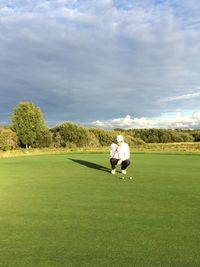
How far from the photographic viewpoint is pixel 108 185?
1099 cm

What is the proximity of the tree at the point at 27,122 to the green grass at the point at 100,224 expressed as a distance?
42838mm

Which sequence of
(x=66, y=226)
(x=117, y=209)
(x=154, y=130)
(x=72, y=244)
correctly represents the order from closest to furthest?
(x=72, y=244) → (x=66, y=226) → (x=117, y=209) → (x=154, y=130)

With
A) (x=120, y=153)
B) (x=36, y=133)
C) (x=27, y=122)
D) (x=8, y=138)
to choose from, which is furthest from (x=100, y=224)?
(x=36, y=133)

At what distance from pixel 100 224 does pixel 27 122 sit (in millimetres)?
48714

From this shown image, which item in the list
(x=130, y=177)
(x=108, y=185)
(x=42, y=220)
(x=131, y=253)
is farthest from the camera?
(x=130, y=177)

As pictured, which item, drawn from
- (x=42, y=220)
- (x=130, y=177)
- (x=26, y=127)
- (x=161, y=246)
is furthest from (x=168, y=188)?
(x=26, y=127)

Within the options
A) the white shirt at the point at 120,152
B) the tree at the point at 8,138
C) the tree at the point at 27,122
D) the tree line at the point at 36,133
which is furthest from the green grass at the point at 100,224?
the tree at the point at 27,122

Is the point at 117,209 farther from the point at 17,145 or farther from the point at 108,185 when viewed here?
the point at 17,145

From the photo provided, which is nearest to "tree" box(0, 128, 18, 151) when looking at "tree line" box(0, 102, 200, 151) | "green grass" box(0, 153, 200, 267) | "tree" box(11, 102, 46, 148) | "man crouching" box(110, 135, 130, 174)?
"tree line" box(0, 102, 200, 151)

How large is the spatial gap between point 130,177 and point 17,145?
43.8 m

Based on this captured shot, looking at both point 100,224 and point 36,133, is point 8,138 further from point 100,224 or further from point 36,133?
point 100,224

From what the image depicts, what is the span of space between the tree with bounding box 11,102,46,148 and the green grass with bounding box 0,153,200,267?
42838 mm

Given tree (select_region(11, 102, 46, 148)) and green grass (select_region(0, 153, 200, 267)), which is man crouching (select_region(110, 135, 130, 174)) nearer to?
green grass (select_region(0, 153, 200, 267))

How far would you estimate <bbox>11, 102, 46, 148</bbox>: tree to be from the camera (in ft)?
176
